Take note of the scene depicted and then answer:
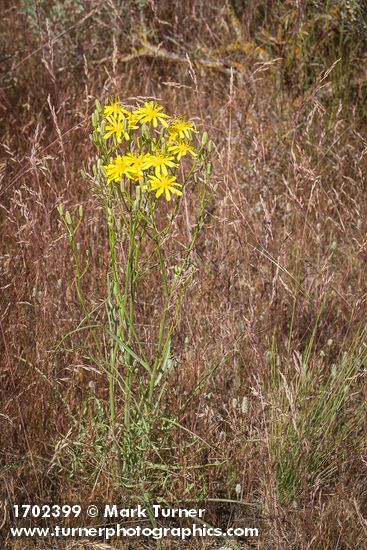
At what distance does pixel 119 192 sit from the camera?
183 cm

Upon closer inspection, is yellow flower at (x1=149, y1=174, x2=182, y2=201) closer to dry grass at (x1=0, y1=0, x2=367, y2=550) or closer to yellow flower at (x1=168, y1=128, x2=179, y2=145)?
yellow flower at (x1=168, y1=128, x2=179, y2=145)

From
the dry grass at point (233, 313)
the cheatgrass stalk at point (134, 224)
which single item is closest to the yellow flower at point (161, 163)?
the cheatgrass stalk at point (134, 224)

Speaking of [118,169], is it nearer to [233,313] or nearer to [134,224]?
[134,224]

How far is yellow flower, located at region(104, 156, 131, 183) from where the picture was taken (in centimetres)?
177

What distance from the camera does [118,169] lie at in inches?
70.1

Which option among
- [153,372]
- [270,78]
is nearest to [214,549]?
[153,372]

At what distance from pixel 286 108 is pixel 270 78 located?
25 centimetres

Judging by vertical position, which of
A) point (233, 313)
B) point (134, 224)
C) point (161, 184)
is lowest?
point (233, 313)

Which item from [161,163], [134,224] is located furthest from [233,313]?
[161,163]

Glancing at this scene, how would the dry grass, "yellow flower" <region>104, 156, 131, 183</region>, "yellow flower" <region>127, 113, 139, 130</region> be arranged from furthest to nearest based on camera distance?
the dry grass < "yellow flower" <region>127, 113, 139, 130</region> < "yellow flower" <region>104, 156, 131, 183</region>

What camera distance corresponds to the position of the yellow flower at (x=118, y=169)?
1.77m

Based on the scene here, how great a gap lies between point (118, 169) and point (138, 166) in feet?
0.15

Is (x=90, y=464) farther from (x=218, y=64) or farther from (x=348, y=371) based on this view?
(x=218, y=64)

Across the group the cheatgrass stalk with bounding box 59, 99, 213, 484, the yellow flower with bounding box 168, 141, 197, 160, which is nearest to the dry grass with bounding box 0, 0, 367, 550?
the cheatgrass stalk with bounding box 59, 99, 213, 484
